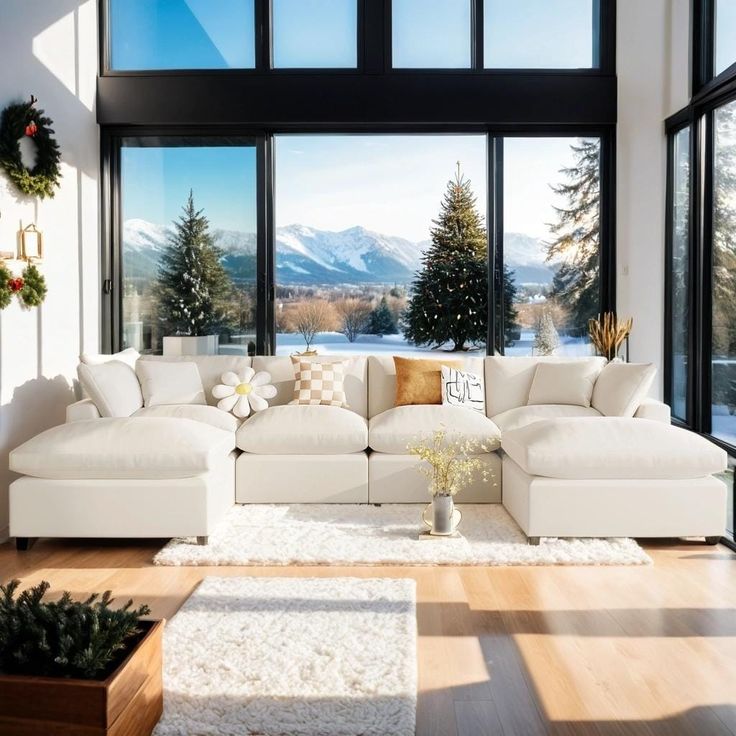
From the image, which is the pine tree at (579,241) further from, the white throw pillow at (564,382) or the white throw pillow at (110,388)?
the white throw pillow at (110,388)

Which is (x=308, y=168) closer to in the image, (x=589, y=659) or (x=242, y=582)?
(x=242, y=582)

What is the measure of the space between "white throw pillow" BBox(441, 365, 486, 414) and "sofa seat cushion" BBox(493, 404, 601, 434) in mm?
181

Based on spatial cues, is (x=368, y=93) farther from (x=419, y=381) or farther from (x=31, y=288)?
(x=31, y=288)

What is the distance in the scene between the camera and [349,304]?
7762mm

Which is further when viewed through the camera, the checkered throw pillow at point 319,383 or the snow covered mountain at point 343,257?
the snow covered mountain at point 343,257

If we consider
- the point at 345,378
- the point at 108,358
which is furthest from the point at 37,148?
the point at 345,378

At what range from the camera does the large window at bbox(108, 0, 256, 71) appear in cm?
664

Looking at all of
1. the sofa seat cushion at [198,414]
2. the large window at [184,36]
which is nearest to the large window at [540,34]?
the large window at [184,36]

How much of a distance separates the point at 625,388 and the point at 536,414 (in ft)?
1.81

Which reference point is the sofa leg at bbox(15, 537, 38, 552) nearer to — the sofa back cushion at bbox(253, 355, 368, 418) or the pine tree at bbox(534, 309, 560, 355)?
the sofa back cushion at bbox(253, 355, 368, 418)

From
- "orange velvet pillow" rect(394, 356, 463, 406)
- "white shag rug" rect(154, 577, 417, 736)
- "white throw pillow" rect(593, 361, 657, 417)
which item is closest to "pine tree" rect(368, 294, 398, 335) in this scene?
"orange velvet pillow" rect(394, 356, 463, 406)

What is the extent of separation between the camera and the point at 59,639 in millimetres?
2064

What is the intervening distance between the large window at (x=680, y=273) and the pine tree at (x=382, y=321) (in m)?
2.49

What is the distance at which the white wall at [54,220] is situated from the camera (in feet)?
15.9
